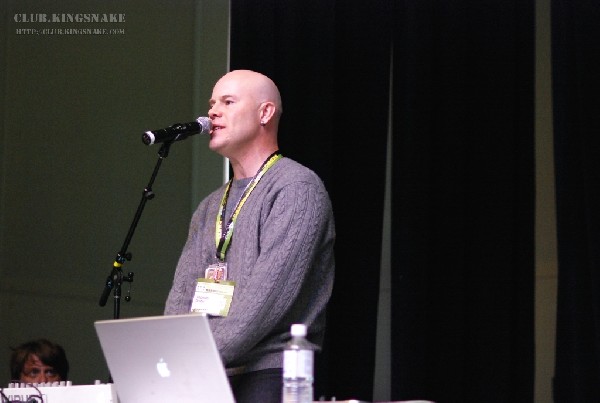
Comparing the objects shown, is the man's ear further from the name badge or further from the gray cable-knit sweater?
the name badge

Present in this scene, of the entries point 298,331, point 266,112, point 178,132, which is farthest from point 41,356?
point 298,331

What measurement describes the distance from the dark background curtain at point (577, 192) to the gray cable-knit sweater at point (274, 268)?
1.16 m

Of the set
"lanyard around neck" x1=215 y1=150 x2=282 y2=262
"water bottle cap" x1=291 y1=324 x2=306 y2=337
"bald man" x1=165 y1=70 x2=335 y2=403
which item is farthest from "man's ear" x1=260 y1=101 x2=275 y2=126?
"water bottle cap" x1=291 y1=324 x2=306 y2=337

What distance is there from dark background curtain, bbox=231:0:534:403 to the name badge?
1277mm

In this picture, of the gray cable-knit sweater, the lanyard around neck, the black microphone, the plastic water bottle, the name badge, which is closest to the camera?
the plastic water bottle

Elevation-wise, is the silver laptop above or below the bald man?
below

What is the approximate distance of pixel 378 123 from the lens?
14.5 ft

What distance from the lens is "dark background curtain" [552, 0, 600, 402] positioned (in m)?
3.88

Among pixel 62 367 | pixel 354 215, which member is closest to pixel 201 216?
pixel 354 215

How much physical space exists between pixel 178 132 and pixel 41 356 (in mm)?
1476

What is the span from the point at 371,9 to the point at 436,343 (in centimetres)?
142

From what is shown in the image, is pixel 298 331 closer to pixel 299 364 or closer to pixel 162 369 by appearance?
pixel 299 364

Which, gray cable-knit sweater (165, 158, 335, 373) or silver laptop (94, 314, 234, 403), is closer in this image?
silver laptop (94, 314, 234, 403)

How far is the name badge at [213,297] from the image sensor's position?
10.2 feet
